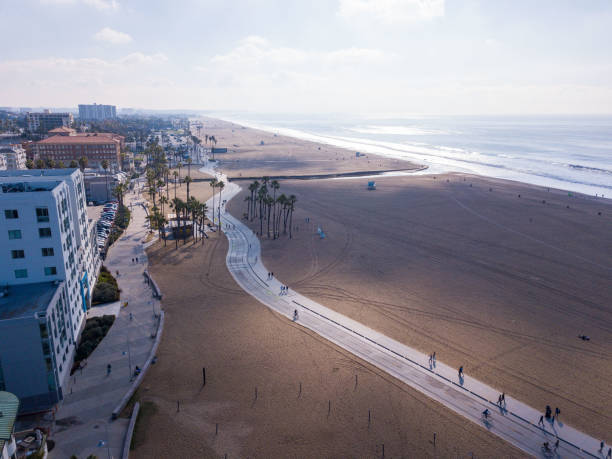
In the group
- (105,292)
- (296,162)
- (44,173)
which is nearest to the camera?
(44,173)

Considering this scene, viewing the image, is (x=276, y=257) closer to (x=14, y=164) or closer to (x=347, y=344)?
(x=347, y=344)

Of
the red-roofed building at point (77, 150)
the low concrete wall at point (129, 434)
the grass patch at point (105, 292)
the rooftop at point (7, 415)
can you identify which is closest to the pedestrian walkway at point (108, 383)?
the low concrete wall at point (129, 434)

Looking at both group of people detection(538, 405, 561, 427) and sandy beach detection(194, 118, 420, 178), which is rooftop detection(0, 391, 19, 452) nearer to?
group of people detection(538, 405, 561, 427)

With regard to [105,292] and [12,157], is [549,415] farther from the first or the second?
[12,157]

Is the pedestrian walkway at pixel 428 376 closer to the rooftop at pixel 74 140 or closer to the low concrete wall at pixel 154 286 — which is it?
the low concrete wall at pixel 154 286

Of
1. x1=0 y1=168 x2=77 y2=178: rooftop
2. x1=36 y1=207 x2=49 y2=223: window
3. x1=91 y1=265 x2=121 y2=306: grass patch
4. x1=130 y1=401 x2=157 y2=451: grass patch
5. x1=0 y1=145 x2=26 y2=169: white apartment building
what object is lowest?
x1=130 y1=401 x2=157 y2=451: grass patch

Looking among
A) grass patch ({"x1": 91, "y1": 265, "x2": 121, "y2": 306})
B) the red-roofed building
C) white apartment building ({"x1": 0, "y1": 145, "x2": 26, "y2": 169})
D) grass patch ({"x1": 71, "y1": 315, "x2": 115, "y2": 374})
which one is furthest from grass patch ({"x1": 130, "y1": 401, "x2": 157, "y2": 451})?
the red-roofed building

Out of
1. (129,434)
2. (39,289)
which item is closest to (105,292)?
(39,289)

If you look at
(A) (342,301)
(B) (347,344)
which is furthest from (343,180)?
(B) (347,344)
